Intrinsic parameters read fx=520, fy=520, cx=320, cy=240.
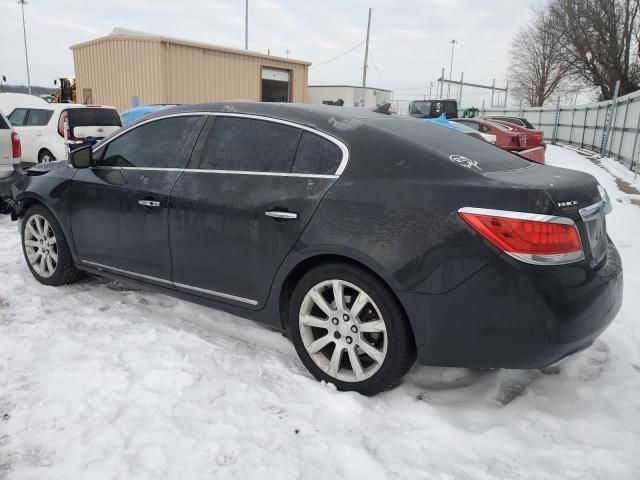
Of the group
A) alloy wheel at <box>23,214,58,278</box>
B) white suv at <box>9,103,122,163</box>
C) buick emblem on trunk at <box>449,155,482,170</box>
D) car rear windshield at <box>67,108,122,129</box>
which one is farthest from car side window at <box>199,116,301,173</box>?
car rear windshield at <box>67,108,122,129</box>

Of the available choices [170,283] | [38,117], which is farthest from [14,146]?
[38,117]

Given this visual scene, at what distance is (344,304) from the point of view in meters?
2.79

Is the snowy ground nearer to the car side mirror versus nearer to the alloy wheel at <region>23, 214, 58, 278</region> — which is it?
the alloy wheel at <region>23, 214, 58, 278</region>

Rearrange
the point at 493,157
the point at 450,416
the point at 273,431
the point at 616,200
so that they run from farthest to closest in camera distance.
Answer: the point at 616,200 → the point at 493,157 → the point at 450,416 → the point at 273,431

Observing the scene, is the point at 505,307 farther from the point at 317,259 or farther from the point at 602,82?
the point at 602,82

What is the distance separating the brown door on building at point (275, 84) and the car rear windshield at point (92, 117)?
14.1 metres

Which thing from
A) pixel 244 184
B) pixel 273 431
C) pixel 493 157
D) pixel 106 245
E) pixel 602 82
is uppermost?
pixel 602 82

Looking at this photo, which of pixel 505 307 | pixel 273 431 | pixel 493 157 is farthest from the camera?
pixel 493 157

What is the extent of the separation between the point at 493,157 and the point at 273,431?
6.41 ft

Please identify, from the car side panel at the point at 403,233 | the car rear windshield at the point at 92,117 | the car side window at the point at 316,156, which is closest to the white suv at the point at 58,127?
the car rear windshield at the point at 92,117

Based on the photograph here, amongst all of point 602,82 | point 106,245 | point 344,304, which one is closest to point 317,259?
point 344,304

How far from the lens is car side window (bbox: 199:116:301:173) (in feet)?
10.1

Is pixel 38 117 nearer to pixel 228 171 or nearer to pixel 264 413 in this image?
pixel 228 171

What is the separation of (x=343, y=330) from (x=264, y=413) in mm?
592
